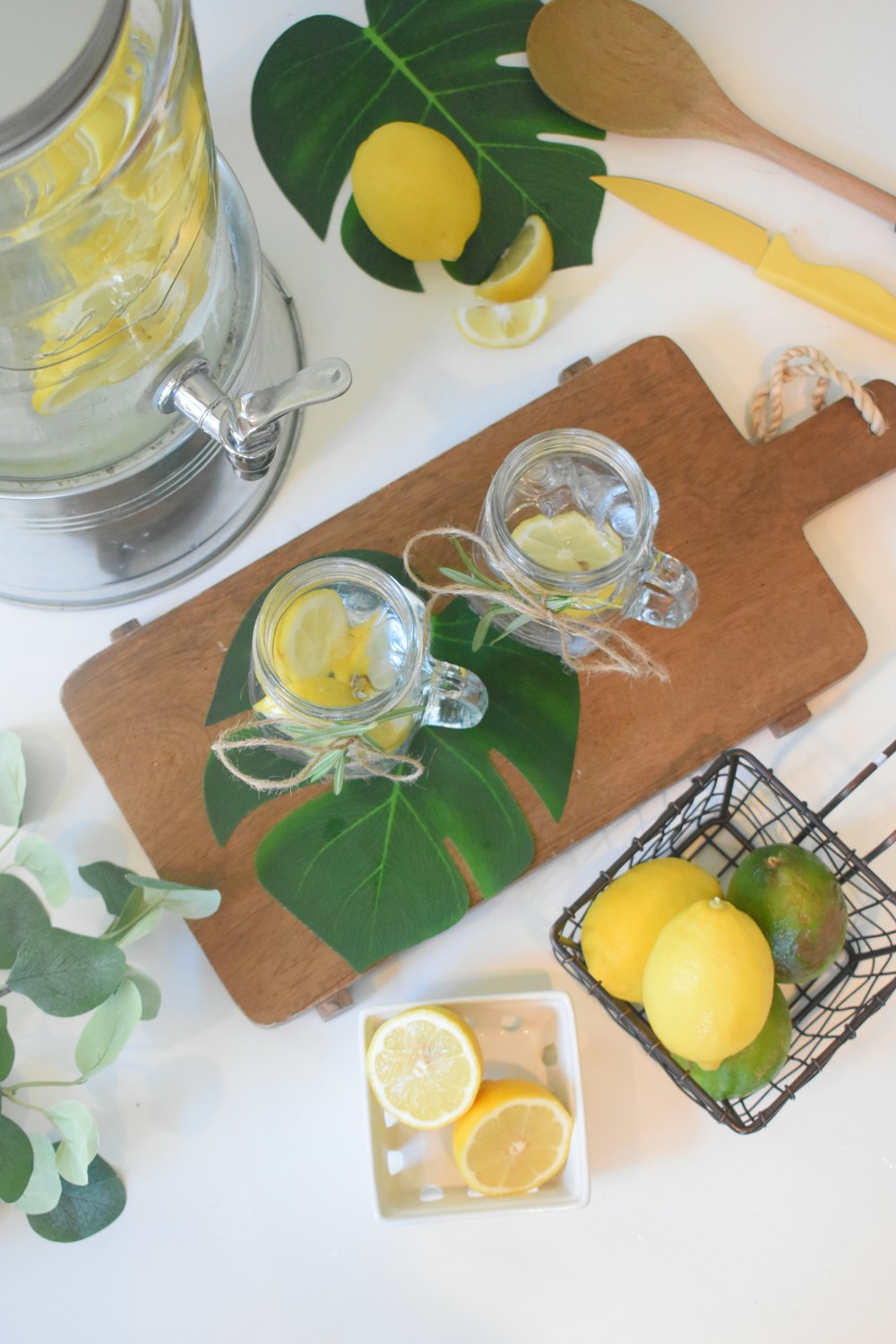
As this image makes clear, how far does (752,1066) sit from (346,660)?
34 cm

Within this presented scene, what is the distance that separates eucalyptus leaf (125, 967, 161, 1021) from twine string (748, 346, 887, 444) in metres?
0.56

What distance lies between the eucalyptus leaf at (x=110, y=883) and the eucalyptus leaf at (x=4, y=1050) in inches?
3.6

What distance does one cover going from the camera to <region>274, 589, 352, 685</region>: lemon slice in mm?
633

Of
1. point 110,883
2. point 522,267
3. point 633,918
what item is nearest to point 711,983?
point 633,918

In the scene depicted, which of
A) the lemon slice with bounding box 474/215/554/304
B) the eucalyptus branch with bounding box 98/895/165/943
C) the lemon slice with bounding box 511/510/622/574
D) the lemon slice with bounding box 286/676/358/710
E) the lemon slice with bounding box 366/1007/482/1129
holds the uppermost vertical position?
the lemon slice with bounding box 474/215/554/304

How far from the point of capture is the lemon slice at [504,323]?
0.80 metres

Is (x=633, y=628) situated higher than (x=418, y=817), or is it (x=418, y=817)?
(x=633, y=628)

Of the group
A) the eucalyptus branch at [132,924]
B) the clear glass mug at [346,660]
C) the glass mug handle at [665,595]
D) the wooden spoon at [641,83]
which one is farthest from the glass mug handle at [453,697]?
the wooden spoon at [641,83]

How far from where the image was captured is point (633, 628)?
75cm

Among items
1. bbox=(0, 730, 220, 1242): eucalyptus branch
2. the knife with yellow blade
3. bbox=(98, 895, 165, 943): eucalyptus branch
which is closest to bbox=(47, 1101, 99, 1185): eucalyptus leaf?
bbox=(0, 730, 220, 1242): eucalyptus branch

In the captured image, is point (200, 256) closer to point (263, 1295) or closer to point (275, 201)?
point (275, 201)

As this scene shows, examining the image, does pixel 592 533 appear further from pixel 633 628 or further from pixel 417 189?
pixel 417 189

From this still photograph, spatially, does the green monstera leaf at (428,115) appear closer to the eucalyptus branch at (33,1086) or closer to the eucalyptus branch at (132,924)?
the eucalyptus branch at (132,924)

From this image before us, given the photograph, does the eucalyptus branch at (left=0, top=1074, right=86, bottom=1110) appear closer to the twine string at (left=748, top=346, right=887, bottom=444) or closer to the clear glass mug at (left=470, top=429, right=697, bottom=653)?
the clear glass mug at (left=470, top=429, right=697, bottom=653)
